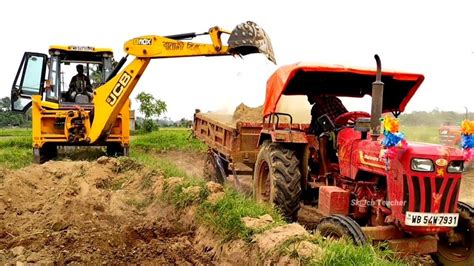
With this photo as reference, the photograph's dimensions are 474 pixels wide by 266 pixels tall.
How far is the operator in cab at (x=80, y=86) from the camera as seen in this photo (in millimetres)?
11836

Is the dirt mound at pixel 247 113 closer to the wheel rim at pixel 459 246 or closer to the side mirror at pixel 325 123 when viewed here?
the side mirror at pixel 325 123

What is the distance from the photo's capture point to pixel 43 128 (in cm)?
1082

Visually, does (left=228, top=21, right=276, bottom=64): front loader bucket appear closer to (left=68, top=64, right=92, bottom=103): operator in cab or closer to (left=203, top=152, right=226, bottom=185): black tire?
(left=203, top=152, right=226, bottom=185): black tire

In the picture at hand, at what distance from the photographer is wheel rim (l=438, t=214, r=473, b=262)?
537 cm

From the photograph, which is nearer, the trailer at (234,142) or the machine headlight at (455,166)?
the machine headlight at (455,166)

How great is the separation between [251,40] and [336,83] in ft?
5.92

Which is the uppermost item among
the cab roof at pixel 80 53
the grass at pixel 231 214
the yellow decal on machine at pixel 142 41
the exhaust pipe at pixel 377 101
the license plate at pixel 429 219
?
the yellow decal on machine at pixel 142 41

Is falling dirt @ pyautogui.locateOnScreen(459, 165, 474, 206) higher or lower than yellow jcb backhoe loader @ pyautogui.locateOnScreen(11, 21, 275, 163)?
lower

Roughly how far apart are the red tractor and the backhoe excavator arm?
1364 millimetres

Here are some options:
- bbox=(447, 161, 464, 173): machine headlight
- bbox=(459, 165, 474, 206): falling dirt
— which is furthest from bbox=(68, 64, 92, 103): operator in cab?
bbox=(447, 161, 464, 173): machine headlight

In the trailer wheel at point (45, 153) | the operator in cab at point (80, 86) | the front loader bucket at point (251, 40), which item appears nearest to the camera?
the front loader bucket at point (251, 40)

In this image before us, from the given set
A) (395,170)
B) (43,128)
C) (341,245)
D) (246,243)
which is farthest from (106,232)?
(43,128)

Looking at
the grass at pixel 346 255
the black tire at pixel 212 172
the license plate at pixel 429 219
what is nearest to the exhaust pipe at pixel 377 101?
the license plate at pixel 429 219

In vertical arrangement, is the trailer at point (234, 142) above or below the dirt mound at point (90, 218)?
above
